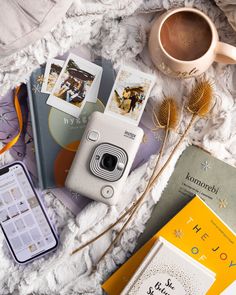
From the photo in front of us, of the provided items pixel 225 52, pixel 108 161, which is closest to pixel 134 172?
pixel 108 161

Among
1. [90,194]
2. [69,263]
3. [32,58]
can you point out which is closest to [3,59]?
[32,58]

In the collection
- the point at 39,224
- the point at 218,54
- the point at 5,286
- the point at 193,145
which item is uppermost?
the point at 218,54

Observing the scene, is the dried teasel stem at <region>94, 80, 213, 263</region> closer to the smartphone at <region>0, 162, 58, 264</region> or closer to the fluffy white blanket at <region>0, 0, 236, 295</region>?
the fluffy white blanket at <region>0, 0, 236, 295</region>

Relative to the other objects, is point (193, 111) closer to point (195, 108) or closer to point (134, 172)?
point (195, 108)

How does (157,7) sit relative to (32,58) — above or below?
above

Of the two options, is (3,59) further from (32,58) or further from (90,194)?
(90,194)

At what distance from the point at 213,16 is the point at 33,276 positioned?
0.60 meters

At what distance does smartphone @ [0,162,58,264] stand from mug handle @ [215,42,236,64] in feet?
1.36

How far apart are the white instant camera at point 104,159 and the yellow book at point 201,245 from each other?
0.13m

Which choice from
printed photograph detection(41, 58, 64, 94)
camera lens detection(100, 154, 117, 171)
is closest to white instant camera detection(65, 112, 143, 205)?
camera lens detection(100, 154, 117, 171)

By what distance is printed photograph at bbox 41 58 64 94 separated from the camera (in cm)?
89

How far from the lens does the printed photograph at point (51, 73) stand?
894 mm

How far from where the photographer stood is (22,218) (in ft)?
2.93

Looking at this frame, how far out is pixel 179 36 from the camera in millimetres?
863
